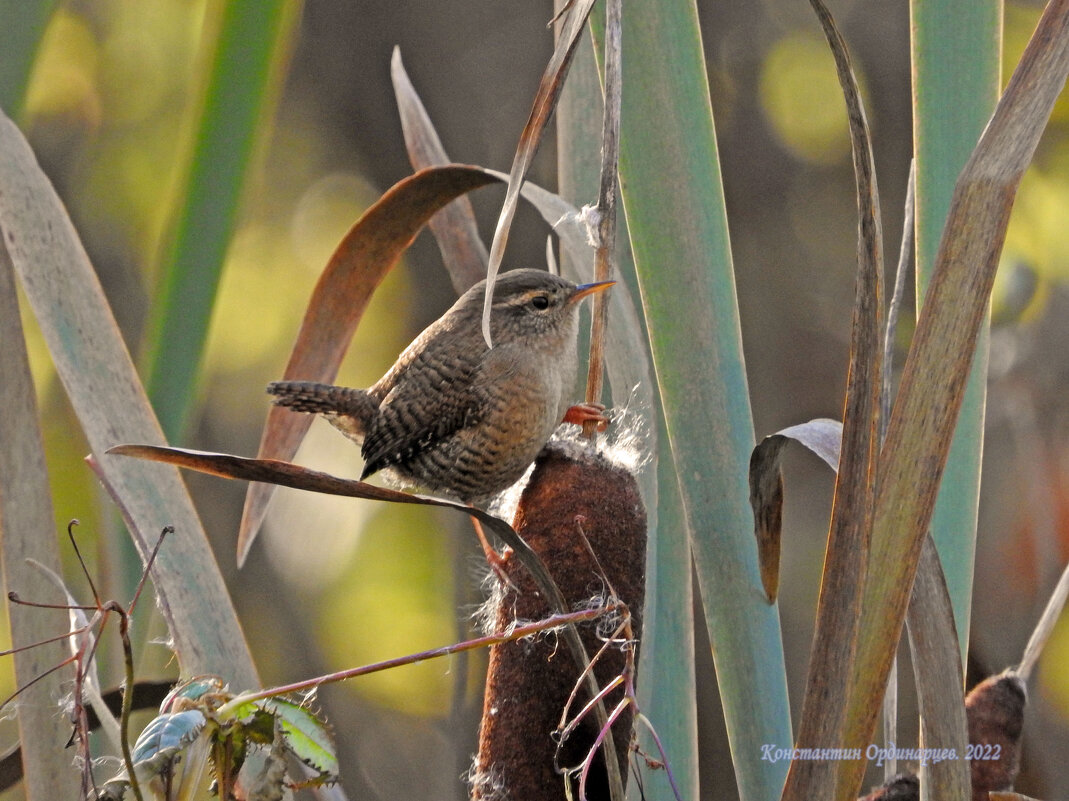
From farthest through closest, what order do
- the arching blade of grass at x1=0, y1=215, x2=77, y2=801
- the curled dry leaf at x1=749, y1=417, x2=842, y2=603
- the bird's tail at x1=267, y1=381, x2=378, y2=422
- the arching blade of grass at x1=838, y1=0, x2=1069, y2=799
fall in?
the bird's tail at x1=267, y1=381, x2=378, y2=422 → the arching blade of grass at x1=0, y1=215, x2=77, y2=801 → the curled dry leaf at x1=749, y1=417, x2=842, y2=603 → the arching blade of grass at x1=838, y1=0, x2=1069, y2=799

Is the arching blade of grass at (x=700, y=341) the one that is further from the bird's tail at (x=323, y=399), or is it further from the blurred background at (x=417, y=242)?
the blurred background at (x=417, y=242)

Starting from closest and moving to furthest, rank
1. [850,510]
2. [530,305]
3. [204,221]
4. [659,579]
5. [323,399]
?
[850,510] → [659,579] → [204,221] → [530,305] → [323,399]

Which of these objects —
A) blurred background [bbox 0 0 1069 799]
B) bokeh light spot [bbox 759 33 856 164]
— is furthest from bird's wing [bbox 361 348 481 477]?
bokeh light spot [bbox 759 33 856 164]

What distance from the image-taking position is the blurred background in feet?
15.1

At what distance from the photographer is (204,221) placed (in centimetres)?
145

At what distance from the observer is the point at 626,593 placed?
1041 mm

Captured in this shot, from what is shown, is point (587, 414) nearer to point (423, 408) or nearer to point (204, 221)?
point (423, 408)

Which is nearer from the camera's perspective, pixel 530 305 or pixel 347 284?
pixel 347 284

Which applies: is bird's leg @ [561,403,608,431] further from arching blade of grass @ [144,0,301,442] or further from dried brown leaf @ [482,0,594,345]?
arching blade of grass @ [144,0,301,442]

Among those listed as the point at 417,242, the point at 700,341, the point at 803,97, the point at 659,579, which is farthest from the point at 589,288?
the point at 803,97

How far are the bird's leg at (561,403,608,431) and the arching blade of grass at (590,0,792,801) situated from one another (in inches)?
5.0

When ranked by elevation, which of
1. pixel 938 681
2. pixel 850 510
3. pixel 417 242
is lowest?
pixel 938 681

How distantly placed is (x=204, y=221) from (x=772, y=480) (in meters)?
0.86

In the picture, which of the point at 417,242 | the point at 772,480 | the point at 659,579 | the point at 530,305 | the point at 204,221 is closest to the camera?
the point at 772,480
